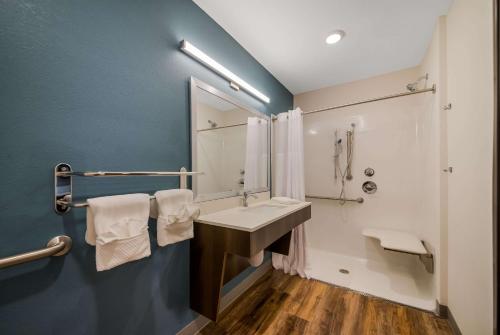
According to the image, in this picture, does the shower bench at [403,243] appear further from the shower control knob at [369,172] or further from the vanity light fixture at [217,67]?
the vanity light fixture at [217,67]

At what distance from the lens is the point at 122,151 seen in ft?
3.43

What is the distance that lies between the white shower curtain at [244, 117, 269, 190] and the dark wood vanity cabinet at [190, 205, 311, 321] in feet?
2.57

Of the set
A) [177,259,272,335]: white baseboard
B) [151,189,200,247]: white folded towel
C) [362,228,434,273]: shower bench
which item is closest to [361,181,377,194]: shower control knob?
[362,228,434,273]: shower bench

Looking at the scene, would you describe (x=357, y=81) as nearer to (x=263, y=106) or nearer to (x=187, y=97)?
(x=263, y=106)

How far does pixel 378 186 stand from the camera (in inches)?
99.3

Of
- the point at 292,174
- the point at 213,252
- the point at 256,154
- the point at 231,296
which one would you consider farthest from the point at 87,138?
the point at 292,174

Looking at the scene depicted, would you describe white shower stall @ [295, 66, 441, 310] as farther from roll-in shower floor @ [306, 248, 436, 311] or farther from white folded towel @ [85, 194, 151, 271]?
white folded towel @ [85, 194, 151, 271]

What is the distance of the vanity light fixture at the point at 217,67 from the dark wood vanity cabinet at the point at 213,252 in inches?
48.3

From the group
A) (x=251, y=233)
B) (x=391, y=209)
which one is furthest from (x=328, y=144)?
(x=251, y=233)

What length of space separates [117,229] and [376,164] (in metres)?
2.84

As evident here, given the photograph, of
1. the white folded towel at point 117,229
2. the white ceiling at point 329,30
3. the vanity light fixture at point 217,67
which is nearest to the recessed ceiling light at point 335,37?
A: the white ceiling at point 329,30

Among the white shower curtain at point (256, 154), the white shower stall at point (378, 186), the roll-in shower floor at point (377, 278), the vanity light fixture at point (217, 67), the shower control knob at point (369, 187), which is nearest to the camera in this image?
the vanity light fixture at point (217, 67)

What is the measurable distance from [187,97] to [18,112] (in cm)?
→ 85

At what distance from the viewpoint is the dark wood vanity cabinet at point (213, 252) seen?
3.94 ft
